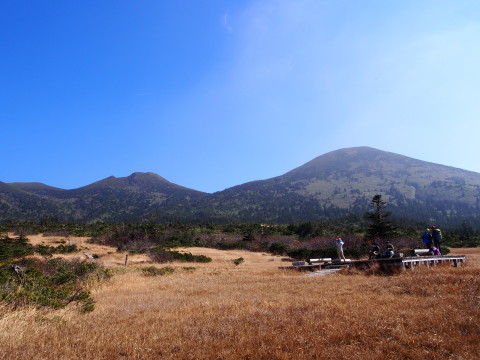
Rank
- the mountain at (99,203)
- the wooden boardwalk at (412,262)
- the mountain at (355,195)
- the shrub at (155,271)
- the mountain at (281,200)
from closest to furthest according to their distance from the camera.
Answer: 1. the wooden boardwalk at (412,262)
2. the shrub at (155,271)
3. the mountain at (99,203)
4. the mountain at (281,200)
5. the mountain at (355,195)

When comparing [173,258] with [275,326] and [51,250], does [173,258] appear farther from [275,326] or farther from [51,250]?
[275,326]

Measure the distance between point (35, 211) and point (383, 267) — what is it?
12839cm

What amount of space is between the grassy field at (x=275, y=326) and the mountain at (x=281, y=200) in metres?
91.3

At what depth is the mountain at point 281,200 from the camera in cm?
11893

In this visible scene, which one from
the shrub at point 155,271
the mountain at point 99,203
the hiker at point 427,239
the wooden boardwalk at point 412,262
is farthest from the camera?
the mountain at point 99,203

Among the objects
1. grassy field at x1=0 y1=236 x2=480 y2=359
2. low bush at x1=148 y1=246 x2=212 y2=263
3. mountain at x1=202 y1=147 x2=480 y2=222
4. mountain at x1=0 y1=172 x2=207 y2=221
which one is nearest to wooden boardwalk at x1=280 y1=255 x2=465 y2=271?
grassy field at x1=0 y1=236 x2=480 y2=359

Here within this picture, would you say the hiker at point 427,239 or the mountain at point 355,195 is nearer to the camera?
the hiker at point 427,239

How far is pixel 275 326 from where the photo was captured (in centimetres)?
654

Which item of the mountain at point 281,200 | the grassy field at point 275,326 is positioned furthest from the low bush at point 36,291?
the mountain at point 281,200

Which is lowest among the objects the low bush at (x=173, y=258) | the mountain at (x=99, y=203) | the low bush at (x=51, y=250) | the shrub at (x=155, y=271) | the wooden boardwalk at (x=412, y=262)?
the shrub at (x=155, y=271)

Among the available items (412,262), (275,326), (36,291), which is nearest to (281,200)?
(412,262)

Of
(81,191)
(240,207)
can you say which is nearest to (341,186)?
(240,207)

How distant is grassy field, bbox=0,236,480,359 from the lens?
5156 millimetres

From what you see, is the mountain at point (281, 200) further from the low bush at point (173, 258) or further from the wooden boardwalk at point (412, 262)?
the wooden boardwalk at point (412, 262)
